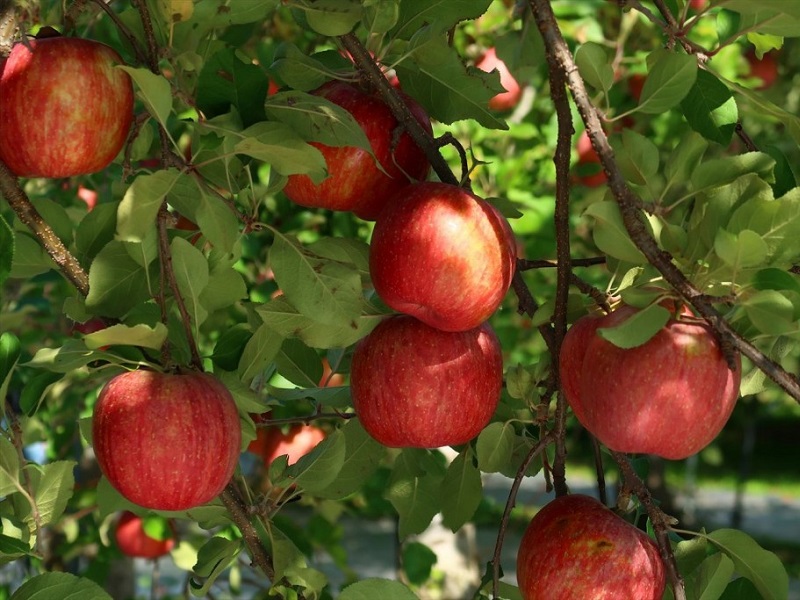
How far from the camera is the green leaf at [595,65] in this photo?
896 millimetres

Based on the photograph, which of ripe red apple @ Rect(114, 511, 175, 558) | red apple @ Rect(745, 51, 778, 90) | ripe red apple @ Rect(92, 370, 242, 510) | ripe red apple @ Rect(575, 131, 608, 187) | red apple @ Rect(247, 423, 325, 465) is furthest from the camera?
red apple @ Rect(745, 51, 778, 90)

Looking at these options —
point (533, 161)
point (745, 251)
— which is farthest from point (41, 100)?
point (533, 161)

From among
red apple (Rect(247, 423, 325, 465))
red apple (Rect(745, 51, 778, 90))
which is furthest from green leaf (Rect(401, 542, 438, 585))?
red apple (Rect(745, 51, 778, 90))

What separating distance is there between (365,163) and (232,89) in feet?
0.55

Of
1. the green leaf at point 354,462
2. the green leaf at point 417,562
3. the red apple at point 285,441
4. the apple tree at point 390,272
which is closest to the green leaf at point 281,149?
the apple tree at point 390,272

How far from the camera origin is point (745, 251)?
0.79 m

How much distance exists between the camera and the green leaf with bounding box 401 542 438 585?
7.16 feet

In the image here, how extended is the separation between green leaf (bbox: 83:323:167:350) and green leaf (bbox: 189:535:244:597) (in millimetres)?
294

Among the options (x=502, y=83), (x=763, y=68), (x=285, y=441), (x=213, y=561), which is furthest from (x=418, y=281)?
(x=763, y=68)

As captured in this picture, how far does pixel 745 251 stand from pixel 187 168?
1.53 ft

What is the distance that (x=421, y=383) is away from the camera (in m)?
1.00

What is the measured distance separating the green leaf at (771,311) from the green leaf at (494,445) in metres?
0.32

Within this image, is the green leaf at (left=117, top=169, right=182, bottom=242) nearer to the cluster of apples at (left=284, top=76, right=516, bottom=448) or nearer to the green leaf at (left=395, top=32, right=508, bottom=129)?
the cluster of apples at (left=284, top=76, right=516, bottom=448)

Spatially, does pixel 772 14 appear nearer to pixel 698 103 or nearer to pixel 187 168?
pixel 698 103
